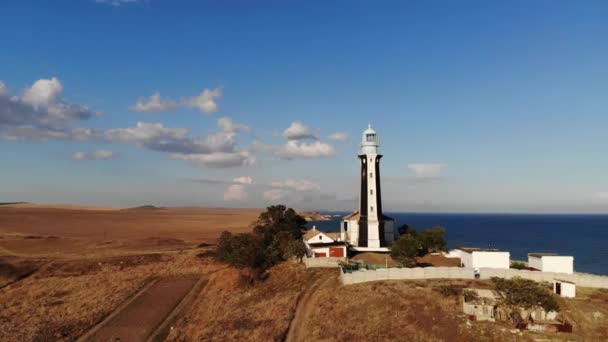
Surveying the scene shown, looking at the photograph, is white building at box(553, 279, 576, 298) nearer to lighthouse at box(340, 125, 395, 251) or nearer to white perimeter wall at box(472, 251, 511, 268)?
white perimeter wall at box(472, 251, 511, 268)

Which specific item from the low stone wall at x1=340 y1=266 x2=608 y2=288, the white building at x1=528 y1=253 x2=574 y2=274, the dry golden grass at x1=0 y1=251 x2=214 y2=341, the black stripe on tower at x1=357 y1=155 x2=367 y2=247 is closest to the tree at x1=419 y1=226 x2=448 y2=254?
the black stripe on tower at x1=357 y1=155 x2=367 y2=247

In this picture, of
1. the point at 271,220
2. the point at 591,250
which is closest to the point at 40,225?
the point at 271,220

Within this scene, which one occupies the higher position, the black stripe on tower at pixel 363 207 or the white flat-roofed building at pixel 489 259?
the black stripe on tower at pixel 363 207

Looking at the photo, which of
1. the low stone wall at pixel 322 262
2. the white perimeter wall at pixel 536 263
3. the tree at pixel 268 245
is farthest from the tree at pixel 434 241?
the tree at pixel 268 245

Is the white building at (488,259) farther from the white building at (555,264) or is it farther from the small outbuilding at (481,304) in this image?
the small outbuilding at (481,304)

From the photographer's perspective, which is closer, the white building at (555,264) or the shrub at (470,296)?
the shrub at (470,296)
